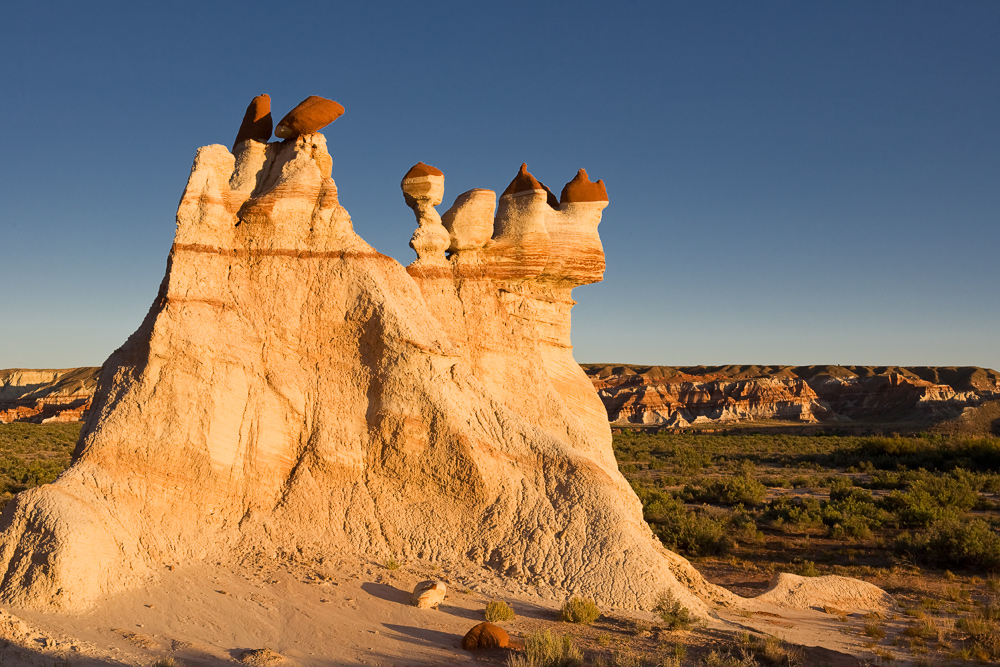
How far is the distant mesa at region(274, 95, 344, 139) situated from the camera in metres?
10.0

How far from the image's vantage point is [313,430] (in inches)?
369

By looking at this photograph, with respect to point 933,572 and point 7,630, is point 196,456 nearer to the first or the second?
point 7,630

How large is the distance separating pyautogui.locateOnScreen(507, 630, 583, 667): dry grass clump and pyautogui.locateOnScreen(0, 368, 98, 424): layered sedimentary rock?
35.2 metres

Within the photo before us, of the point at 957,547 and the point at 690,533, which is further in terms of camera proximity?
the point at 690,533

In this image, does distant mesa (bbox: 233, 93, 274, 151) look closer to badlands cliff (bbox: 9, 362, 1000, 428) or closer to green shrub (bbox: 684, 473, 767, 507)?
green shrub (bbox: 684, 473, 767, 507)

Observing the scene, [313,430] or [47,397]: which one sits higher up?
[313,430]

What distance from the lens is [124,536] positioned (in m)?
7.87

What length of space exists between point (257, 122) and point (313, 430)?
4741 mm

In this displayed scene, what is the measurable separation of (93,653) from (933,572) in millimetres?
13998

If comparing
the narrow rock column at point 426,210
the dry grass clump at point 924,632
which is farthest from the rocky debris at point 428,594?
the dry grass clump at point 924,632

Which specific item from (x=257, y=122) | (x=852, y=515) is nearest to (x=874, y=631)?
(x=852, y=515)

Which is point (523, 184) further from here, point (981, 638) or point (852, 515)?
point (852, 515)

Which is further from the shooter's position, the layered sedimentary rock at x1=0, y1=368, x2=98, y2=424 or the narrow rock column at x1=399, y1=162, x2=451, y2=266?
the layered sedimentary rock at x1=0, y1=368, x2=98, y2=424

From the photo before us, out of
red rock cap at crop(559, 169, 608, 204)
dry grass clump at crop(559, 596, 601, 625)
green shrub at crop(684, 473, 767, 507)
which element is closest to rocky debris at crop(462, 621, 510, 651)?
dry grass clump at crop(559, 596, 601, 625)
